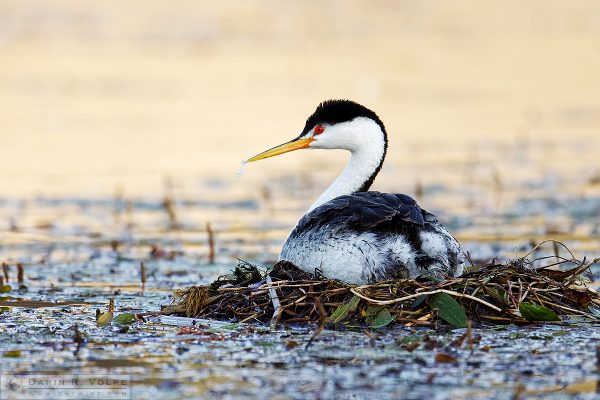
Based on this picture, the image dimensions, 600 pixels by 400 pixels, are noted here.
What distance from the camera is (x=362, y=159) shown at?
7.91 m

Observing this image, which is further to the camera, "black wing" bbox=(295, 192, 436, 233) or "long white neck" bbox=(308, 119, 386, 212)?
"long white neck" bbox=(308, 119, 386, 212)

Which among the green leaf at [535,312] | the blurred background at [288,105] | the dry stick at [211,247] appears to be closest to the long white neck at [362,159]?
the dry stick at [211,247]

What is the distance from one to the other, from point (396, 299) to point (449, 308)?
280mm

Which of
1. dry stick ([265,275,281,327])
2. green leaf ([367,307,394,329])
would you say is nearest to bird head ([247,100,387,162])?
dry stick ([265,275,281,327])

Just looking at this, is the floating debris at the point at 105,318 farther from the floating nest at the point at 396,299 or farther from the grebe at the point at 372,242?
the grebe at the point at 372,242

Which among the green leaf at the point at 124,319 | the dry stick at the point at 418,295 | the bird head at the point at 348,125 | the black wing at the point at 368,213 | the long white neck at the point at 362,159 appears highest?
the bird head at the point at 348,125

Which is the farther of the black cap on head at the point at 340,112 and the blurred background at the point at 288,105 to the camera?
the blurred background at the point at 288,105

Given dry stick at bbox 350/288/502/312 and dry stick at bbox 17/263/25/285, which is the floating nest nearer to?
dry stick at bbox 350/288/502/312

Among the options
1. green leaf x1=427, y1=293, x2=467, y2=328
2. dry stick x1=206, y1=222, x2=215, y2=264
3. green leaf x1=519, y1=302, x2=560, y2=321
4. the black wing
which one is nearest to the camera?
green leaf x1=427, y1=293, x2=467, y2=328

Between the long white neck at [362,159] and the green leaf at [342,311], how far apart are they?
1.77 m

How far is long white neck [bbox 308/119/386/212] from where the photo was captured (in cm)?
786

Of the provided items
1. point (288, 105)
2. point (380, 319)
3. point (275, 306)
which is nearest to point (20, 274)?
point (275, 306)

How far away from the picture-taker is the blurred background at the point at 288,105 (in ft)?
36.8

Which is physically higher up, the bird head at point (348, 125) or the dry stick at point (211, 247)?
the bird head at point (348, 125)
